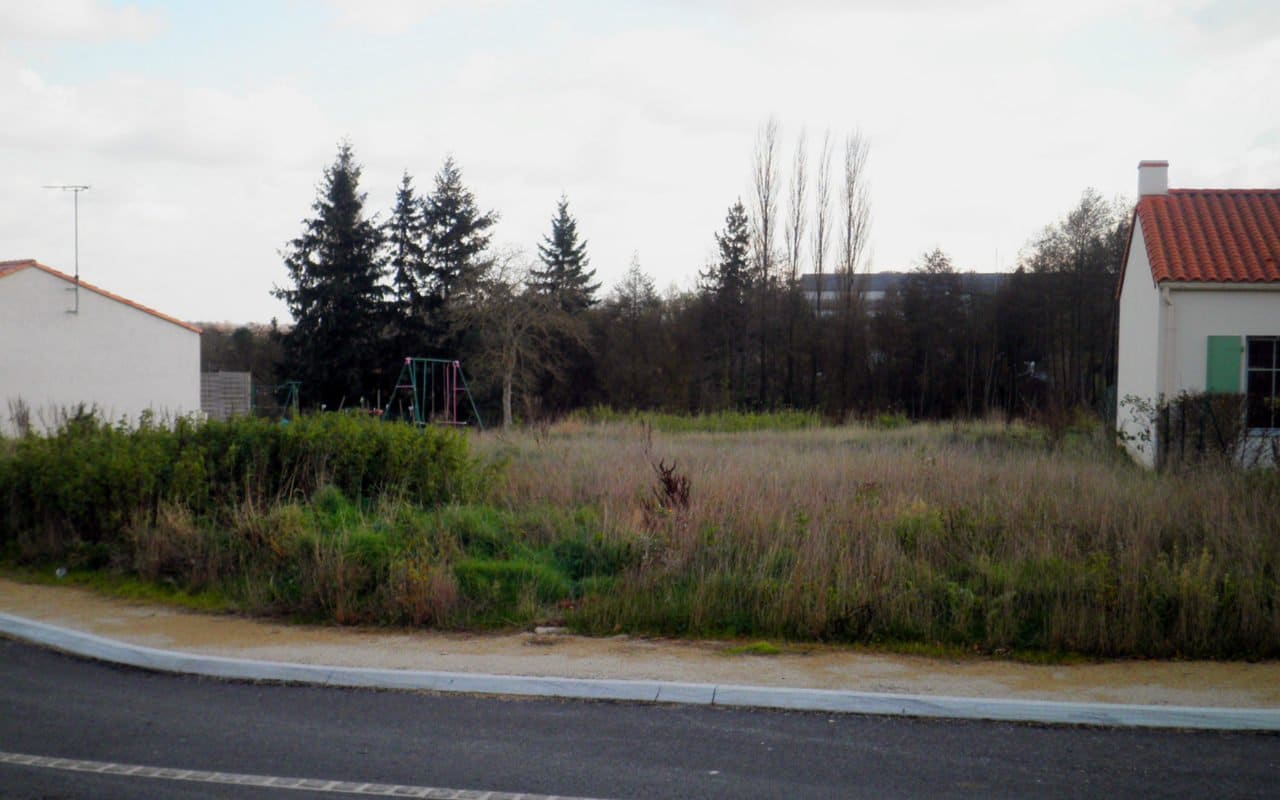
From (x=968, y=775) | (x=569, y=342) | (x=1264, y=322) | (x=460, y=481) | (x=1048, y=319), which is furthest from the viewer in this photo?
(x=569, y=342)

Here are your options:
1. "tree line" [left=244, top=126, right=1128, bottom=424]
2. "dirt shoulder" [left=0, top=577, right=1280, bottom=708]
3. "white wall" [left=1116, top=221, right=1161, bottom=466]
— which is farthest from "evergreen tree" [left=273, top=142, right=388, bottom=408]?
"dirt shoulder" [left=0, top=577, right=1280, bottom=708]

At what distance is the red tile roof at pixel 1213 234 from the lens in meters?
18.5

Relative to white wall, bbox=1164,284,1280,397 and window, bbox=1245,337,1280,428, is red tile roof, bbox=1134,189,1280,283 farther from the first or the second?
window, bbox=1245,337,1280,428

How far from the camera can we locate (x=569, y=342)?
159 feet

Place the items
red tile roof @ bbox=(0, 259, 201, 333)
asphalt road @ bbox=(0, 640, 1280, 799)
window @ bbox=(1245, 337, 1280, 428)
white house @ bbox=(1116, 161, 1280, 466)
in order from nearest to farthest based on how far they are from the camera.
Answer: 1. asphalt road @ bbox=(0, 640, 1280, 799)
2. window @ bbox=(1245, 337, 1280, 428)
3. white house @ bbox=(1116, 161, 1280, 466)
4. red tile roof @ bbox=(0, 259, 201, 333)

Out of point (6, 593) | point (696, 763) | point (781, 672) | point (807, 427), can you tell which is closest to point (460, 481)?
point (6, 593)

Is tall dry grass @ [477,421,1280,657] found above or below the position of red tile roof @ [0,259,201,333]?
below

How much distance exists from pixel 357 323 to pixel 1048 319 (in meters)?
31.7

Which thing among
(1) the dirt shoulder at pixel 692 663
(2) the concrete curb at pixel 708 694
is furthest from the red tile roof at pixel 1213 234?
(2) the concrete curb at pixel 708 694

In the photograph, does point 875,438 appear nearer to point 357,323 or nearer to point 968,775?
point 968,775

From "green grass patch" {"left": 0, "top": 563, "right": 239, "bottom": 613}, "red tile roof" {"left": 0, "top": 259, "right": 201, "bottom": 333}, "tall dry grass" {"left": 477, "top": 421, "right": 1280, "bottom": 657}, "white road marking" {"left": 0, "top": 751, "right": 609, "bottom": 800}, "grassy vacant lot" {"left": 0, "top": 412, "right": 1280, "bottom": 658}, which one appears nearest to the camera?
"white road marking" {"left": 0, "top": 751, "right": 609, "bottom": 800}

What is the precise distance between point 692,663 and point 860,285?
4427cm

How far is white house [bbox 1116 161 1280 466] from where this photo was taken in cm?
1814

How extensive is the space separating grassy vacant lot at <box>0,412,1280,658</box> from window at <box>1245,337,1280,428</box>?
5289mm
